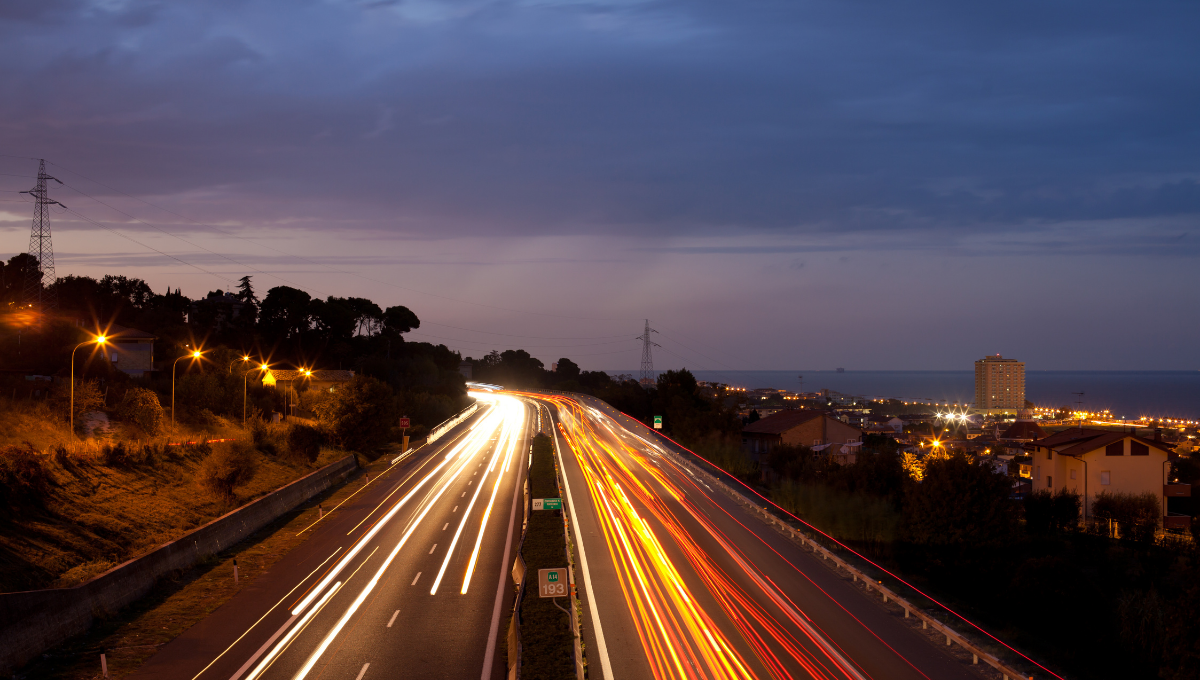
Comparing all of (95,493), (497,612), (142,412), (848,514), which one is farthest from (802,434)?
(95,493)

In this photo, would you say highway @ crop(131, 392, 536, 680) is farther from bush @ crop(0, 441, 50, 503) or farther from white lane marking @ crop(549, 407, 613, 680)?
bush @ crop(0, 441, 50, 503)

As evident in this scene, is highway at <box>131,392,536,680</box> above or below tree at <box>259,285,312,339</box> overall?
below

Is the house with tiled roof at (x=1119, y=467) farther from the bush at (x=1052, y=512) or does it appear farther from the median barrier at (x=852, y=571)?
the median barrier at (x=852, y=571)

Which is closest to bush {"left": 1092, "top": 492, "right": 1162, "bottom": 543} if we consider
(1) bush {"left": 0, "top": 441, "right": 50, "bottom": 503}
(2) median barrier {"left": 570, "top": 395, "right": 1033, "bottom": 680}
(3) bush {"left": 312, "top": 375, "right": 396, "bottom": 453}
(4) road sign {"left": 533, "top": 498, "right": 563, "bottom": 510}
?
(2) median barrier {"left": 570, "top": 395, "right": 1033, "bottom": 680}

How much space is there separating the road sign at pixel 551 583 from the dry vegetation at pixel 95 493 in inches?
528

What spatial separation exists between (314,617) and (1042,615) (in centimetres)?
2583

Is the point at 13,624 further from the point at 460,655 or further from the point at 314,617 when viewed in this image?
the point at 460,655

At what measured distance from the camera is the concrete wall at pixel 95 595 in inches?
650

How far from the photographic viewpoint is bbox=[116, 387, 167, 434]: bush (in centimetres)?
4372

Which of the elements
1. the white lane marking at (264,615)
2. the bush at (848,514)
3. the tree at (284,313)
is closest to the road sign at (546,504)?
the white lane marking at (264,615)

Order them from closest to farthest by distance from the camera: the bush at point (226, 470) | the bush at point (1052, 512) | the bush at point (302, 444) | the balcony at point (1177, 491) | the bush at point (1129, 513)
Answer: the bush at point (226, 470)
the bush at point (1129, 513)
the bush at point (1052, 512)
the bush at point (302, 444)
the balcony at point (1177, 491)

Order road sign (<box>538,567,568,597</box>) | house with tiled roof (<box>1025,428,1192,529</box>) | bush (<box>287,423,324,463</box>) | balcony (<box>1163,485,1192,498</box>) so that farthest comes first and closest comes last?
house with tiled roof (<box>1025,428,1192,529</box>) → balcony (<box>1163,485,1192,498</box>) → bush (<box>287,423,324,463</box>) → road sign (<box>538,567,568,597</box>)

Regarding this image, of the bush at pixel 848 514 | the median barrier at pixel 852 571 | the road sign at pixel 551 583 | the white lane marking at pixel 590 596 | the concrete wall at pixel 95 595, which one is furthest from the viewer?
the bush at pixel 848 514

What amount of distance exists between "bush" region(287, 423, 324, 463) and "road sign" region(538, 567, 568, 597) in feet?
119
